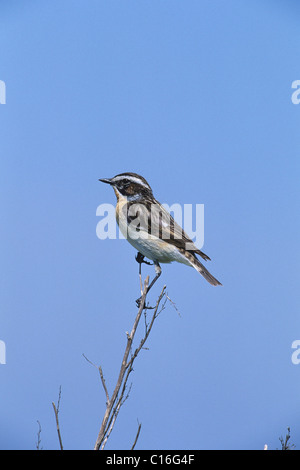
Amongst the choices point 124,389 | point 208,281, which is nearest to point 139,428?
point 124,389

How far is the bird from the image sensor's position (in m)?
7.45

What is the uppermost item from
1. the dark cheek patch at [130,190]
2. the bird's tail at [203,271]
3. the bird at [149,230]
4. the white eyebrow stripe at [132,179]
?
the white eyebrow stripe at [132,179]

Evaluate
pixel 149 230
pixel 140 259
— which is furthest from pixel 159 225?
pixel 140 259

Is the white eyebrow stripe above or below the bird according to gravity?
above

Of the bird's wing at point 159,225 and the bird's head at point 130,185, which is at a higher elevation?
the bird's head at point 130,185

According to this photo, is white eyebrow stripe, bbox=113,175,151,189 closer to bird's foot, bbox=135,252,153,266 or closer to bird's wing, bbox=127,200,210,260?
bird's wing, bbox=127,200,210,260

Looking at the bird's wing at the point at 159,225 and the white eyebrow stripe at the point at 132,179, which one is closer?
the bird's wing at the point at 159,225

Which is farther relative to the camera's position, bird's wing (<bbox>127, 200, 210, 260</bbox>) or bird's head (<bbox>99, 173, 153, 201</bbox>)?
bird's head (<bbox>99, 173, 153, 201</bbox>)

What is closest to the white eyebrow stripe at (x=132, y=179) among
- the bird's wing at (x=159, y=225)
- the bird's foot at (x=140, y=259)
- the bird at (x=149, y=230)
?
the bird at (x=149, y=230)

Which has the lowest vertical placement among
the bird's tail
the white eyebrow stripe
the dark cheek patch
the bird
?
the bird's tail

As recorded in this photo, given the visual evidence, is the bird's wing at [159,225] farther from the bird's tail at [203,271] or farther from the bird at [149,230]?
the bird's tail at [203,271]

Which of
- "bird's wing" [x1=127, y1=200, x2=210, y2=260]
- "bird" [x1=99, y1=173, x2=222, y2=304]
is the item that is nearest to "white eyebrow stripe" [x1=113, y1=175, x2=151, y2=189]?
"bird" [x1=99, y1=173, x2=222, y2=304]

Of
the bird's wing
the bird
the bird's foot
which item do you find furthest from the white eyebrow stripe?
the bird's foot

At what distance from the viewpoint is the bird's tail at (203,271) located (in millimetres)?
7438
